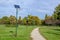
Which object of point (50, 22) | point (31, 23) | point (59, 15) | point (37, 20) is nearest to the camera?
point (59, 15)

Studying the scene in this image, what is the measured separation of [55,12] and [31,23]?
43.0 metres

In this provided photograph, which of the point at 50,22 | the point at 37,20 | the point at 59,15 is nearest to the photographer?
the point at 59,15

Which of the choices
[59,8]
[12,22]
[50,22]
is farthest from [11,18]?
[59,8]

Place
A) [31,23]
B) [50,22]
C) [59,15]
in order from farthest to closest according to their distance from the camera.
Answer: [50,22] → [31,23] → [59,15]

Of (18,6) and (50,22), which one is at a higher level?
(18,6)

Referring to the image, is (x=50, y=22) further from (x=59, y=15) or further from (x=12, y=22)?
(x=59, y=15)

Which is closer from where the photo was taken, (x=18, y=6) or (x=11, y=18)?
(x=18, y=6)

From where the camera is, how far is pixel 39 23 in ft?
431

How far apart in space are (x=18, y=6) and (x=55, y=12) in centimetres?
5086

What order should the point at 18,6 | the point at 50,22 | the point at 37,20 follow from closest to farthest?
the point at 18,6
the point at 50,22
the point at 37,20

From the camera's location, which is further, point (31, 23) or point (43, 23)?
point (43, 23)

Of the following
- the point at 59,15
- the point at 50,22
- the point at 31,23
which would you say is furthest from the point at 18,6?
the point at 50,22

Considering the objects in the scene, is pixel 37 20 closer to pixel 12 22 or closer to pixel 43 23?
pixel 43 23

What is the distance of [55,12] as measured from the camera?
72812 mm
